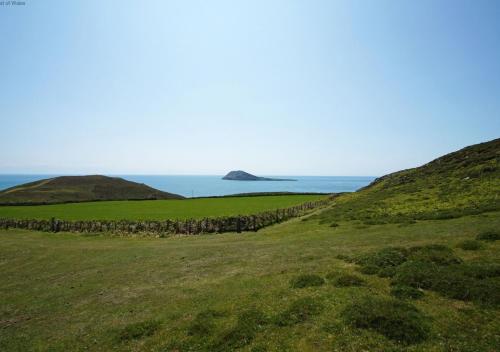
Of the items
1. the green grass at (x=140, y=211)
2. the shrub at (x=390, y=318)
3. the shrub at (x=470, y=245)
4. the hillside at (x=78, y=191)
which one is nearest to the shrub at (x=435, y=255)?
the shrub at (x=470, y=245)

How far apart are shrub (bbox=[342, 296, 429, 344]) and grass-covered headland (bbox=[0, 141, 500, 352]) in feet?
0.12

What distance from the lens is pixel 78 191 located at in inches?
4636

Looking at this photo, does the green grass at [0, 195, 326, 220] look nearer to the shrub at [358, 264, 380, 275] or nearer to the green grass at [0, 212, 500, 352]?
the green grass at [0, 212, 500, 352]

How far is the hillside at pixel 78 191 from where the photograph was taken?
100 metres

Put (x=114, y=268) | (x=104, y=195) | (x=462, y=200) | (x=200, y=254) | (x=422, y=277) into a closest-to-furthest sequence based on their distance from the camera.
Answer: (x=422, y=277) → (x=114, y=268) → (x=200, y=254) → (x=462, y=200) → (x=104, y=195)

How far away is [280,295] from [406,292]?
5166 mm

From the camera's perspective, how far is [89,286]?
1975 cm

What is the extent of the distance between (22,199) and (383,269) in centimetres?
11360

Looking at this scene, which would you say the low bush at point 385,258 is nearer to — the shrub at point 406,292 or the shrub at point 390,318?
the shrub at point 406,292

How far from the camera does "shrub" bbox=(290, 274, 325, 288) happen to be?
14250 millimetres

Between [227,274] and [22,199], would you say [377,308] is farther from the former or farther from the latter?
[22,199]

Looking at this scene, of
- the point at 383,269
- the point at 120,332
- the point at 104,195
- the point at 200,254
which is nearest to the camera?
the point at 120,332

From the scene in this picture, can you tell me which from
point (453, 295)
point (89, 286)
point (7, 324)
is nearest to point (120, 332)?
point (7, 324)

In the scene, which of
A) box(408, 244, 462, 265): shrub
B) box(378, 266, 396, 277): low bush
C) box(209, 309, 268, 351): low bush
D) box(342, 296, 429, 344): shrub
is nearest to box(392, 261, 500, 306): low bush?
box(378, 266, 396, 277): low bush
